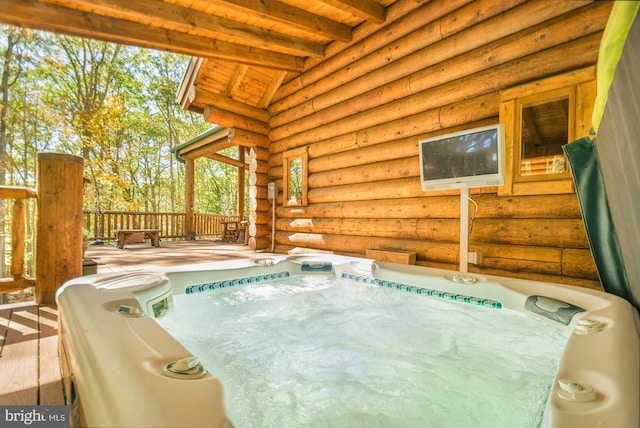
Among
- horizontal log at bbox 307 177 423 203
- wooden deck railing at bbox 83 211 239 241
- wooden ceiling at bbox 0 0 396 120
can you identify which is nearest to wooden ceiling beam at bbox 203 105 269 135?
wooden ceiling at bbox 0 0 396 120

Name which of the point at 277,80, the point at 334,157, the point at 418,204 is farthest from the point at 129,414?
the point at 277,80

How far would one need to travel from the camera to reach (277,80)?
5.59m

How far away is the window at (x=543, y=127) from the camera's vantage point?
8.09ft

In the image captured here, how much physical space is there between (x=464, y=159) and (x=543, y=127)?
1007 mm

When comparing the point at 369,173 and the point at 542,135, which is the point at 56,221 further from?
the point at 542,135

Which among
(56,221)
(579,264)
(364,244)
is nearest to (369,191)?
(364,244)

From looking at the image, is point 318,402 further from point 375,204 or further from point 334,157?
point 334,157

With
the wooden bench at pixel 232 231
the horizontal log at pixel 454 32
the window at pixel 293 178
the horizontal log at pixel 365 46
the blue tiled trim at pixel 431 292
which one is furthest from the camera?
the wooden bench at pixel 232 231

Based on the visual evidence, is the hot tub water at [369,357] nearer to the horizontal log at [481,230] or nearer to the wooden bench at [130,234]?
the horizontal log at [481,230]

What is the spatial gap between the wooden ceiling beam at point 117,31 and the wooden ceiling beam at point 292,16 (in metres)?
0.95

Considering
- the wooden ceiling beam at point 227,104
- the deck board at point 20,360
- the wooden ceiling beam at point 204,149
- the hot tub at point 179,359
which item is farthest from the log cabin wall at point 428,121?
the deck board at point 20,360

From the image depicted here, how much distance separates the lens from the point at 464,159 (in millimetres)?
2844

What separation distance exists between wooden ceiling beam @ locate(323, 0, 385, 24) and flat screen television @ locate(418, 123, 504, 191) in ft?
5.92

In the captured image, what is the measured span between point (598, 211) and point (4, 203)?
38.7 ft
